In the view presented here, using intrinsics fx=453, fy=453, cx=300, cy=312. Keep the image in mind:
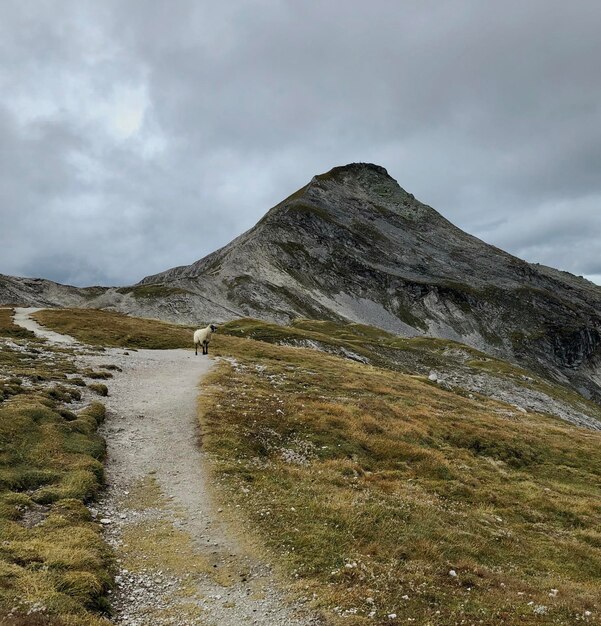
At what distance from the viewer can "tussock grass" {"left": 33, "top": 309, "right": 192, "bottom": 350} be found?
64.1 m

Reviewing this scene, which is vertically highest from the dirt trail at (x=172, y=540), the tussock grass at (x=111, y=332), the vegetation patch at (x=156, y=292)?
the vegetation patch at (x=156, y=292)

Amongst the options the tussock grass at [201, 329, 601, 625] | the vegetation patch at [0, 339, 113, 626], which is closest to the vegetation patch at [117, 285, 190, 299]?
the tussock grass at [201, 329, 601, 625]

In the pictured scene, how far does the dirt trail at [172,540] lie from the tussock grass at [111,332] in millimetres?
37731

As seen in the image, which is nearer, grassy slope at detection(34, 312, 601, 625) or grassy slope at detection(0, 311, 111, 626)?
grassy slope at detection(0, 311, 111, 626)

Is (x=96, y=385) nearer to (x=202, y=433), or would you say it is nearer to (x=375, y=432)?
(x=202, y=433)

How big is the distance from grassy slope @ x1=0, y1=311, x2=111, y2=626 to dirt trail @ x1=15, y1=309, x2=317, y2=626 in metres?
0.81

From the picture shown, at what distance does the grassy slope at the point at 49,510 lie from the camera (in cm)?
1074

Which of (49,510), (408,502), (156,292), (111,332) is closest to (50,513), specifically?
(49,510)

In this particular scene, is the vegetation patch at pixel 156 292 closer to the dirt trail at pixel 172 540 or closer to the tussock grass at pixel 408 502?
the tussock grass at pixel 408 502

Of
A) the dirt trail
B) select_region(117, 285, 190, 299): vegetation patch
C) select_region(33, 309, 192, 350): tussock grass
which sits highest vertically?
select_region(117, 285, 190, 299): vegetation patch

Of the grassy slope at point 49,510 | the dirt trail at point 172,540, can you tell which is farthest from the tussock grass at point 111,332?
the dirt trail at point 172,540

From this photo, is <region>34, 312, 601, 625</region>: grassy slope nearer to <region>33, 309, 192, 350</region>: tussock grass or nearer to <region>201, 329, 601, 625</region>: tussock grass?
<region>201, 329, 601, 625</region>: tussock grass

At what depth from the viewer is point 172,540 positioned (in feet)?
49.1

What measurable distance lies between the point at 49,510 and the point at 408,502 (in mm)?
14316
